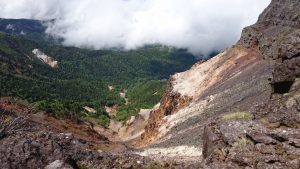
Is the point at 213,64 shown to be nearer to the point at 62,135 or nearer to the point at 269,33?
the point at 269,33

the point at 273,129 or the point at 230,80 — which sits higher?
the point at 230,80

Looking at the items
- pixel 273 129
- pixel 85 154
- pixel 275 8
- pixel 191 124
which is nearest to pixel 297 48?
pixel 273 129

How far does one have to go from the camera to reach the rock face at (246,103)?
2119 centimetres

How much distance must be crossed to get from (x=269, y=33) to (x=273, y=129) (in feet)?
243

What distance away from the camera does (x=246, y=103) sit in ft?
190

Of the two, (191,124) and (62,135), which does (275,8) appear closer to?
(191,124)

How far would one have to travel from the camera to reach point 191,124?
211 feet

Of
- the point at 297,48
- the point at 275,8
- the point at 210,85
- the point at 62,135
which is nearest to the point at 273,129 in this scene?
the point at 297,48

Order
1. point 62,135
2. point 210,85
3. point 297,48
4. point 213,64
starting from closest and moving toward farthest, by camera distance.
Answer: point 62,135 → point 297,48 → point 210,85 → point 213,64

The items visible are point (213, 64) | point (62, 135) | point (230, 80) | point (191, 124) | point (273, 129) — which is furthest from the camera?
point (213, 64)

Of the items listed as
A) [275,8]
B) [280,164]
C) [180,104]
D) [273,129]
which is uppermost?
[275,8]

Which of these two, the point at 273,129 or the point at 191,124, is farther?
the point at 191,124

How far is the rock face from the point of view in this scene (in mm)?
21188

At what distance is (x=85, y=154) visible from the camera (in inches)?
917
